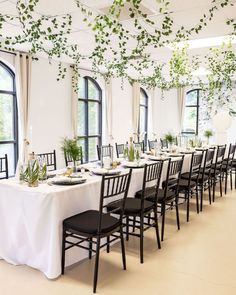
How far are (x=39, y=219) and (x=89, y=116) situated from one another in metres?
5.73

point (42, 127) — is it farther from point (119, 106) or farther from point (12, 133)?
point (119, 106)

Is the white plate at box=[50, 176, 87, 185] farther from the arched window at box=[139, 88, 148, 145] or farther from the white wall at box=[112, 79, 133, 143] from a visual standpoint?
the arched window at box=[139, 88, 148, 145]

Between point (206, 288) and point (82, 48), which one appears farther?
point (82, 48)

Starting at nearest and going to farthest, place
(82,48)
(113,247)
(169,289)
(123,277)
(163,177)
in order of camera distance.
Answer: (169,289) < (123,277) < (113,247) < (163,177) < (82,48)

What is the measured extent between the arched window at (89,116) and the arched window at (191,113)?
3955 millimetres

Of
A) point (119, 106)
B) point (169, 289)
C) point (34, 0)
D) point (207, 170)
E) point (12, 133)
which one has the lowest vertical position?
point (169, 289)

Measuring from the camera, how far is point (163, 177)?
198 inches

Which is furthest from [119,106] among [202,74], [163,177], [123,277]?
[123,277]

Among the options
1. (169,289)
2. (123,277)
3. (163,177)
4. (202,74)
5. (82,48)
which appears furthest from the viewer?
(202,74)

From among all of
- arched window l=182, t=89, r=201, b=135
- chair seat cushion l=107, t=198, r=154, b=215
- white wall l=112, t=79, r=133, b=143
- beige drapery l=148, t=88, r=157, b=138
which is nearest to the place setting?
chair seat cushion l=107, t=198, r=154, b=215

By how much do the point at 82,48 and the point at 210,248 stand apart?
425cm

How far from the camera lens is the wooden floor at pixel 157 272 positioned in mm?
2848

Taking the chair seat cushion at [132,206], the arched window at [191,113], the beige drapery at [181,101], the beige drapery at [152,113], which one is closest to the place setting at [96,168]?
the chair seat cushion at [132,206]

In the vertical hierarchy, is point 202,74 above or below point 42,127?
above
